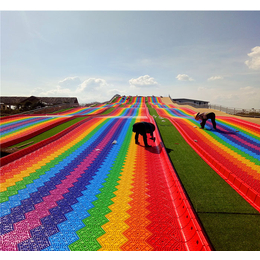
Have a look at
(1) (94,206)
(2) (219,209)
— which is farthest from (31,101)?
(2) (219,209)

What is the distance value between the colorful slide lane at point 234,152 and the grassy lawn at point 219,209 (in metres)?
0.30

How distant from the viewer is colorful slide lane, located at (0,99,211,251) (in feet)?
10.1

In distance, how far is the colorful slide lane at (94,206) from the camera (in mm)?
3078

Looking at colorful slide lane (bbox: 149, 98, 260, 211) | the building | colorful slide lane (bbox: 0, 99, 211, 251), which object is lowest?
colorful slide lane (bbox: 0, 99, 211, 251)

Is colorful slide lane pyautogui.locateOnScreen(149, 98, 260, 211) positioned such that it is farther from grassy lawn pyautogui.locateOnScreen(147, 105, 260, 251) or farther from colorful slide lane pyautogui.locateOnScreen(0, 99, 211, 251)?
colorful slide lane pyautogui.locateOnScreen(0, 99, 211, 251)

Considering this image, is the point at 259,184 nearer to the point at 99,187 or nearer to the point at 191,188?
the point at 191,188

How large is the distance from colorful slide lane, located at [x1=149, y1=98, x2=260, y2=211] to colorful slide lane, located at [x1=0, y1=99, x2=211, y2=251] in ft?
6.54

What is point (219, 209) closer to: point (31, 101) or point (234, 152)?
point (234, 152)

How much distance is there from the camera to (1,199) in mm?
4402

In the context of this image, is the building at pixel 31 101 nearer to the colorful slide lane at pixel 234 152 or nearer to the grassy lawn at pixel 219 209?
the colorful slide lane at pixel 234 152

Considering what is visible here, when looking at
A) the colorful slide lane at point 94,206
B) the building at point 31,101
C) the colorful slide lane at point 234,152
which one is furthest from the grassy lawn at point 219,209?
the building at point 31,101

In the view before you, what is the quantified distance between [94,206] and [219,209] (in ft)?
10.8

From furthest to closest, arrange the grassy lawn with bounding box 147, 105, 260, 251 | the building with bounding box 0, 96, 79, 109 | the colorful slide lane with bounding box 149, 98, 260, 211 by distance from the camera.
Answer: the building with bounding box 0, 96, 79, 109 < the colorful slide lane with bounding box 149, 98, 260, 211 < the grassy lawn with bounding box 147, 105, 260, 251

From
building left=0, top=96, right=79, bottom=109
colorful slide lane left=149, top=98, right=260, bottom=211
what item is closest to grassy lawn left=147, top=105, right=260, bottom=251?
colorful slide lane left=149, top=98, right=260, bottom=211
